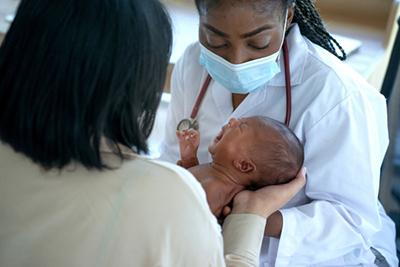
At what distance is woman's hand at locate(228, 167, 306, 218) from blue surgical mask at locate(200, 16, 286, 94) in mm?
253

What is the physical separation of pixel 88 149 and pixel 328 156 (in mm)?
679

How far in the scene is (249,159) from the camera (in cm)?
122

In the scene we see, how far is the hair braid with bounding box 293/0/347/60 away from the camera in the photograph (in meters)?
1.44

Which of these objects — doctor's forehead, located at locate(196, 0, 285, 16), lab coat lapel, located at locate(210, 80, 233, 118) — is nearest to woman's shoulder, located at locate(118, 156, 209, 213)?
doctor's forehead, located at locate(196, 0, 285, 16)

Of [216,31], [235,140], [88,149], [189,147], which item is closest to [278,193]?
[235,140]

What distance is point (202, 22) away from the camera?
4.25 feet

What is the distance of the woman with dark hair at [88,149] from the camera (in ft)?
2.40

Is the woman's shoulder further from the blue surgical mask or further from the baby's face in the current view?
the blue surgical mask

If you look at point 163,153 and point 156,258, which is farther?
point 163,153

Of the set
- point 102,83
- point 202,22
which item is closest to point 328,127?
point 202,22

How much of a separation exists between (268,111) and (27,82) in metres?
0.74

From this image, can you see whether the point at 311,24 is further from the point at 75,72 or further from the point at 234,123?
the point at 75,72

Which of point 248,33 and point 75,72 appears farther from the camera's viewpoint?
point 248,33

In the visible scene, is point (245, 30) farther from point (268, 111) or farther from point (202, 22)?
point (268, 111)
